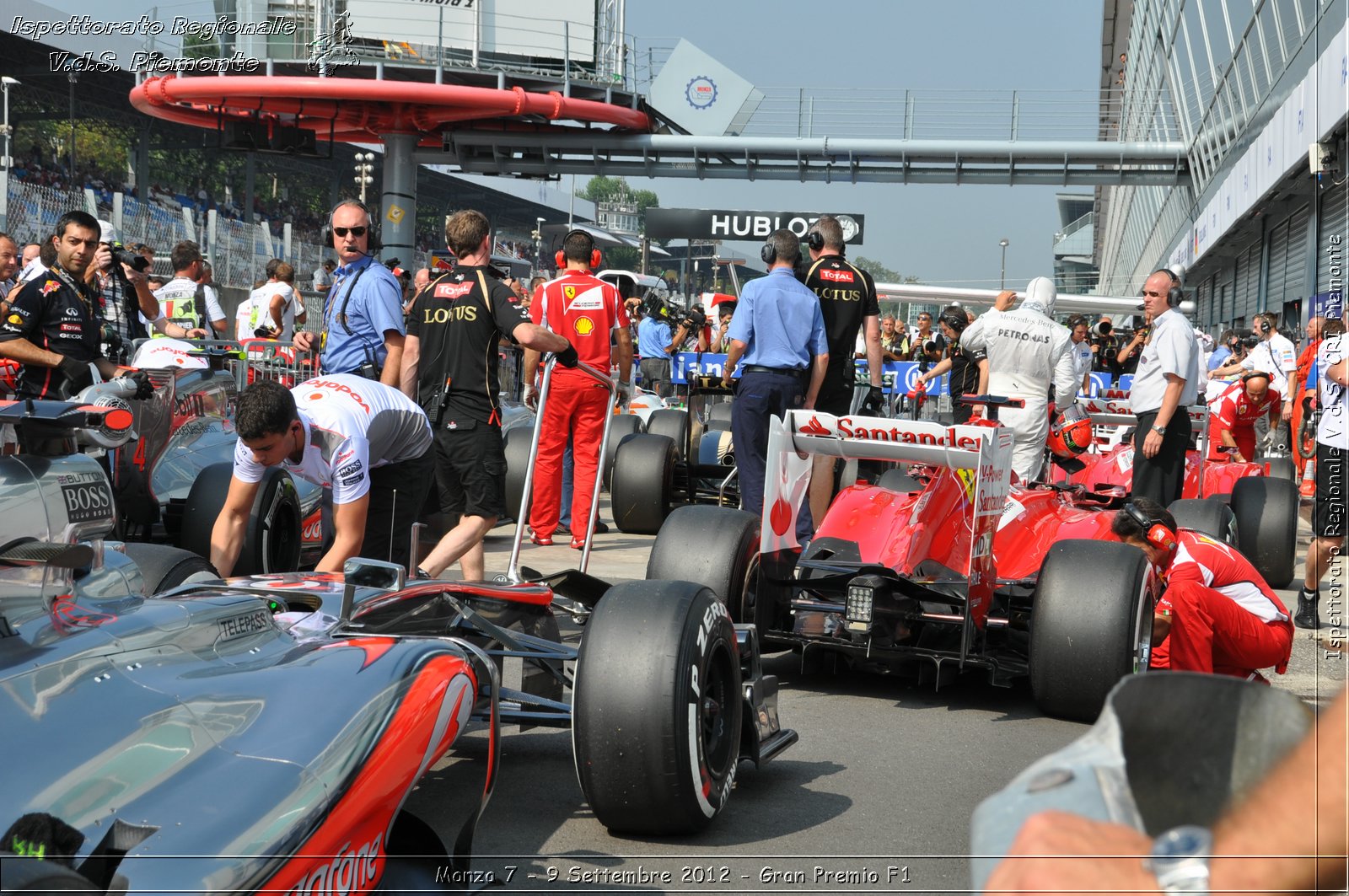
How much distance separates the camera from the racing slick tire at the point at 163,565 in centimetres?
398

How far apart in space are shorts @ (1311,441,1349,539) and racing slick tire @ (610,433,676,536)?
174 inches

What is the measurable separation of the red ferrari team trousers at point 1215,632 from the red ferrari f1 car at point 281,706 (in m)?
1.84

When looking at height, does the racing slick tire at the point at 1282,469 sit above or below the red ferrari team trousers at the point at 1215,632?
above

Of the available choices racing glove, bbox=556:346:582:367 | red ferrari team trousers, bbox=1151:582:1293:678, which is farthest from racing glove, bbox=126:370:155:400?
red ferrari team trousers, bbox=1151:582:1293:678

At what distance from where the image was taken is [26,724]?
214 centimetres

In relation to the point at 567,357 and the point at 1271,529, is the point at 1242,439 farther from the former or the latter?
the point at 567,357

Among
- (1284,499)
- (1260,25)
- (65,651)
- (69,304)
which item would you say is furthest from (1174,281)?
(1260,25)

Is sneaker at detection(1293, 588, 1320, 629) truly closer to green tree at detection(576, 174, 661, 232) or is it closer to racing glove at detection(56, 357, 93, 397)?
racing glove at detection(56, 357, 93, 397)

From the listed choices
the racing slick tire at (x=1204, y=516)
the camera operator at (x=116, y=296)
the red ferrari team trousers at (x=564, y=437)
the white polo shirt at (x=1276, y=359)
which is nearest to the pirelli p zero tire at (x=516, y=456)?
the red ferrari team trousers at (x=564, y=437)

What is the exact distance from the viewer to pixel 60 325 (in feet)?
23.0

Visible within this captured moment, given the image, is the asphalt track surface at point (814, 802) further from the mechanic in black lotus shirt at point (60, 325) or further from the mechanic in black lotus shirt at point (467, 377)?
the mechanic in black lotus shirt at point (60, 325)

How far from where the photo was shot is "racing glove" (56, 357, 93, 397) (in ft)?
22.3

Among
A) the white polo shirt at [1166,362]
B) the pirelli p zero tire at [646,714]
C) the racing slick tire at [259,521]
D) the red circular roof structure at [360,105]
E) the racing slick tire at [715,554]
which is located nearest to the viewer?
the pirelli p zero tire at [646,714]

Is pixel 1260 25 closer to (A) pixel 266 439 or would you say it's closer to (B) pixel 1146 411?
(B) pixel 1146 411
